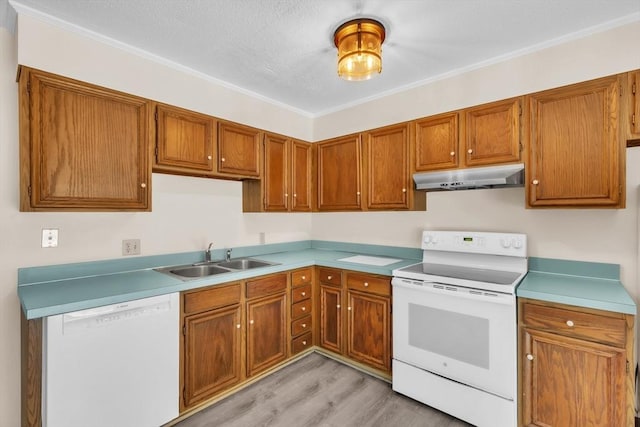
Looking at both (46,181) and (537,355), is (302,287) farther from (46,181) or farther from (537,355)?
(46,181)

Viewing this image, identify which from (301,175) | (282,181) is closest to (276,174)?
(282,181)

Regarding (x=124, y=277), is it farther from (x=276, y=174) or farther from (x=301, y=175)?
(x=301, y=175)

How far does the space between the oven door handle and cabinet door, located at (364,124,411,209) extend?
757 mm

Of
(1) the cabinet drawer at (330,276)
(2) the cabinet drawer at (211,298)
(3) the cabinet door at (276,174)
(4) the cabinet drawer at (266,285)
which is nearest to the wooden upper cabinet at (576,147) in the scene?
(1) the cabinet drawer at (330,276)

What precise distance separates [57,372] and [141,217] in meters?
1.12

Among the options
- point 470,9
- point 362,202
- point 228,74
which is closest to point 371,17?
point 470,9

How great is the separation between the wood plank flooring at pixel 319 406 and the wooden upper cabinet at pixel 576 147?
→ 1.64 m

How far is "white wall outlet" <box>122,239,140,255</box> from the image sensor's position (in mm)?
2230

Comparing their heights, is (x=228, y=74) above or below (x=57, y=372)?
above

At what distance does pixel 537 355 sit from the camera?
5.82 ft

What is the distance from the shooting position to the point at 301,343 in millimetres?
2879

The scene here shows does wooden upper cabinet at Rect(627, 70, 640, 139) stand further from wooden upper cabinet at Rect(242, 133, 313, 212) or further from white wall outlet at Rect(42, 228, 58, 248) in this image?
white wall outlet at Rect(42, 228, 58, 248)

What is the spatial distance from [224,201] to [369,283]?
1542 mm

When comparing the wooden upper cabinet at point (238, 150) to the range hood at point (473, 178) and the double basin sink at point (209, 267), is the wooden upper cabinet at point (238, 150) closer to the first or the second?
the double basin sink at point (209, 267)
